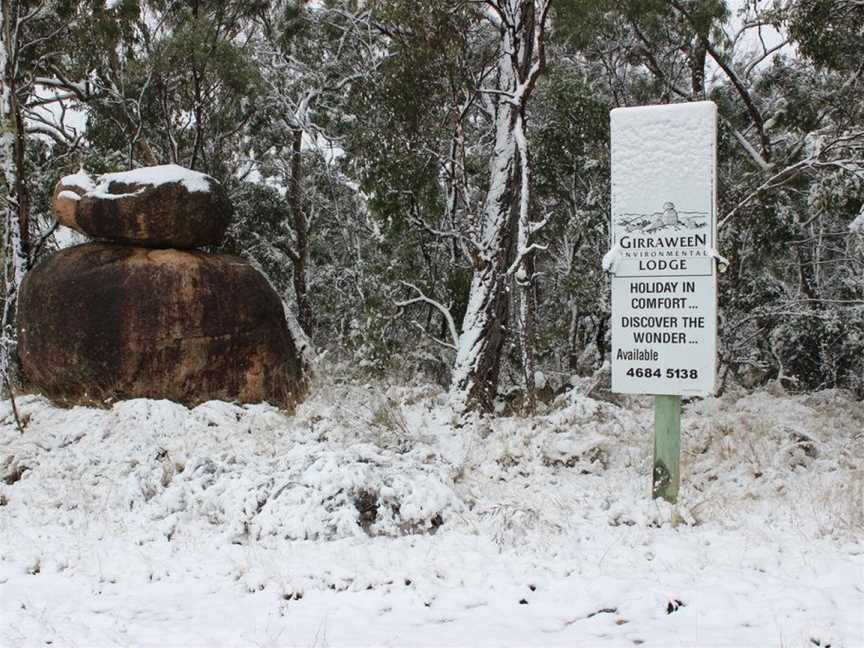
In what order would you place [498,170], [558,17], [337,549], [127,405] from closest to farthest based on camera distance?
[337,549]
[127,405]
[498,170]
[558,17]

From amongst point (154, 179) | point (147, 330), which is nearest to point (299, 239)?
point (154, 179)

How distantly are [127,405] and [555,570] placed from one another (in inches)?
233

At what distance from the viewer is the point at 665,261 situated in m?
5.24

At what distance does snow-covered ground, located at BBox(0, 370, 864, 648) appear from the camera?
358 centimetres

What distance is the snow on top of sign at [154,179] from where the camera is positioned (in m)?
9.85

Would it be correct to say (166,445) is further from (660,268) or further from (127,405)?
(660,268)

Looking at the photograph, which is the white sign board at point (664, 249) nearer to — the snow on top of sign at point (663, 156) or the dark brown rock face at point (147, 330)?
the snow on top of sign at point (663, 156)

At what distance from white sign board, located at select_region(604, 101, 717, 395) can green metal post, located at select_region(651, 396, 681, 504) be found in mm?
192

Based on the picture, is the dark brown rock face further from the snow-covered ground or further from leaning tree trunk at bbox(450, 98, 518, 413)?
leaning tree trunk at bbox(450, 98, 518, 413)

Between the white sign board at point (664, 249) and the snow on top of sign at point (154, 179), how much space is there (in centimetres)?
640

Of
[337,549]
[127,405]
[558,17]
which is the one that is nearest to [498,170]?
[558,17]

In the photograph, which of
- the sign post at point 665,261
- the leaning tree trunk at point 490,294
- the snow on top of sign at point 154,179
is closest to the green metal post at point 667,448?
the sign post at point 665,261

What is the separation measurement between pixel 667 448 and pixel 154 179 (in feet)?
24.3

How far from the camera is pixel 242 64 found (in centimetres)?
1487
